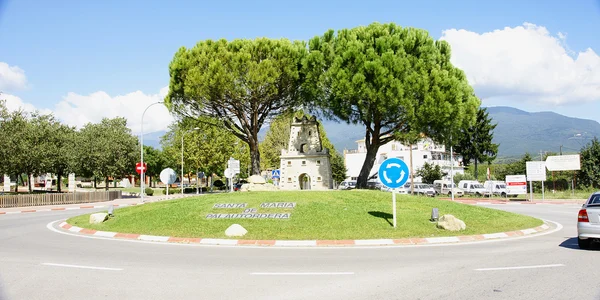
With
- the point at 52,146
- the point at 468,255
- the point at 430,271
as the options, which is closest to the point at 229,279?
the point at 430,271

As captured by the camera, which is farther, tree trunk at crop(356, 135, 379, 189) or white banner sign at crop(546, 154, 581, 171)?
white banner sign at crop(546, 154, 581, 171)

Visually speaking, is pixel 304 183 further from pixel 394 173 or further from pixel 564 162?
pixel 564 162

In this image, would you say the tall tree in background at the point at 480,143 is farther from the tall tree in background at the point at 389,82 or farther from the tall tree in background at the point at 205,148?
the tall tree in background at the point at 389,82

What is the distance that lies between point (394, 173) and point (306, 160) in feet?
50.5

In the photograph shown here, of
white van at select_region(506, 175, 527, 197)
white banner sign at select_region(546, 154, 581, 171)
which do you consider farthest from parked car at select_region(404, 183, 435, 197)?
white banner sign at select_region(546, 154, 581, 171)

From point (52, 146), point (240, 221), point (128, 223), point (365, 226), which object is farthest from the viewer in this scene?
point (52, 146)

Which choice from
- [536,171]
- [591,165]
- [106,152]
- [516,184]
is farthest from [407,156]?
[106,152]

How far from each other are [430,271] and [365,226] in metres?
6.30

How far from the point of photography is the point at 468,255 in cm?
1118

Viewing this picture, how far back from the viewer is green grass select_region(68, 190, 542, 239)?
14.9 metres

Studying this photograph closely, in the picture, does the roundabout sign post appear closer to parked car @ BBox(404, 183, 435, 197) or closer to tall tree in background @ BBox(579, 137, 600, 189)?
parked car @ BBox(404, 183, 435, 197)

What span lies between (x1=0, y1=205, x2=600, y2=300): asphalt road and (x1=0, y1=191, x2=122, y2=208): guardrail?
2619 cm

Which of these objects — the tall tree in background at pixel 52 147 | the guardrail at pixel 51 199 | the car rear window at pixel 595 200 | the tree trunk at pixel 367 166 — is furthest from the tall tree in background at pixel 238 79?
the car rear window at pixel 595 200

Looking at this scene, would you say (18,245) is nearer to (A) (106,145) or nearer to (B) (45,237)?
(B) (45,237)
